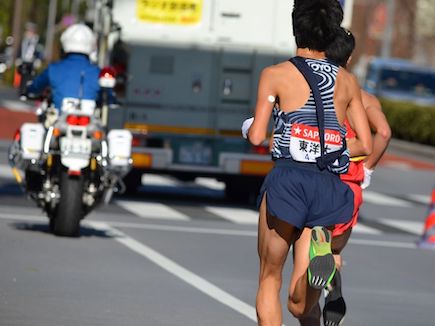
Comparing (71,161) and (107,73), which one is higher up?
(107,73)

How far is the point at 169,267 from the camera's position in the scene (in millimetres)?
12664

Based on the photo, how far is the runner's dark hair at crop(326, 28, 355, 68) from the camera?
7902 millimetres

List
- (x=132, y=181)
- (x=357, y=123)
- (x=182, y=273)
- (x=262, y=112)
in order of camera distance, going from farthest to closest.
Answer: (x=132, y=181), (x=182, y=273), (x=357, y=123), (x=262, y=112)

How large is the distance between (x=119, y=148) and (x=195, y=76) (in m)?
5.37

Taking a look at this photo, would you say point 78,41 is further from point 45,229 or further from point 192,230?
point 192,230

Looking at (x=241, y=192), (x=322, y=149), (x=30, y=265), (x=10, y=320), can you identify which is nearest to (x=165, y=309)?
(x=10, y=320)

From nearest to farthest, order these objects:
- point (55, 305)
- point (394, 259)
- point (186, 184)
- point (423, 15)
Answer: point (55, 305) → point (394, 259) → point (186, 184) → point (423, 15)

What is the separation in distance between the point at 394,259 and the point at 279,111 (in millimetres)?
7641

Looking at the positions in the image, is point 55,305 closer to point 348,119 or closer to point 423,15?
point 348,119

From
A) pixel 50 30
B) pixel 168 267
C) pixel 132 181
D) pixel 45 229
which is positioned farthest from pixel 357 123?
pixel 50 30

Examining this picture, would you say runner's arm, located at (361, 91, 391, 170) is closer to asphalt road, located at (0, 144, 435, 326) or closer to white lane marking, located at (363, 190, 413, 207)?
asphalt road, located at (0, 144, 435, 326)

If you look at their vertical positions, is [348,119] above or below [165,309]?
above

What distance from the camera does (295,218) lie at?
295 inches

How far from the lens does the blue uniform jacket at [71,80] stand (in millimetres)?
14141
